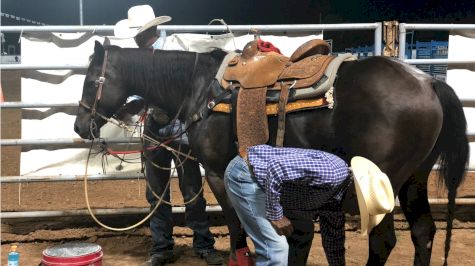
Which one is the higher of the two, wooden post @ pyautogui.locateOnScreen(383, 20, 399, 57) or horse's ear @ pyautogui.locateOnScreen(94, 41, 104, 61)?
wooden post @ pyautogui.locateOnScreen(383, 20, 399, 57)

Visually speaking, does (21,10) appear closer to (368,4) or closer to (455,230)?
(368,4)

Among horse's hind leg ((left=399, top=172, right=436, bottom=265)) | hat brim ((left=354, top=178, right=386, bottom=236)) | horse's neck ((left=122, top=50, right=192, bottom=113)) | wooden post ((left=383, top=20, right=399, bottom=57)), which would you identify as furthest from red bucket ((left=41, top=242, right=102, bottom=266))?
wooden post ((left=383, top=20, right=399, bottom=57))

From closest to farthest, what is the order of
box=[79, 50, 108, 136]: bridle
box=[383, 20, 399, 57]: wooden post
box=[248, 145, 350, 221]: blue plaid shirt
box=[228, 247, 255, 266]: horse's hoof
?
box=[248, 145, 350, 221]: blue plaid shirt, box=[228, 247, 255, 266]: horse's hoof, box=[79, 50, 108, 136]: bridle, box=[383, 20, 399, 57]: wooden post

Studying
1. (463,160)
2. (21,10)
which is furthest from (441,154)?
(21,10)

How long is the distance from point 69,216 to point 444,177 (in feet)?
10.8

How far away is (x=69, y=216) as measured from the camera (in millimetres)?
4766

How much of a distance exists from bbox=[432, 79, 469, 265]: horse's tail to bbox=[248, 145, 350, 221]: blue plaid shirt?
1.11 meters

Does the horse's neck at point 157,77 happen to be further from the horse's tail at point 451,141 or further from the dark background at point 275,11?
the dark background at point 275,11

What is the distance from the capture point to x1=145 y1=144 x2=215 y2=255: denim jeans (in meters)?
4.10

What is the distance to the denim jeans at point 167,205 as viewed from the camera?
4098mm

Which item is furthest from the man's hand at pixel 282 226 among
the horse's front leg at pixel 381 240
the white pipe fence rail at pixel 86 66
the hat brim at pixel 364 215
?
the white pipe fence rail at pixel 86 66

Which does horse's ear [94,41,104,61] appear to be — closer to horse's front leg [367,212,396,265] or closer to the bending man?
the bending man

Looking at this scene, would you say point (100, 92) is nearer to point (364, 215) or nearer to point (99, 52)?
point (99, 52)

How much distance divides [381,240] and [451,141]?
0.76m
